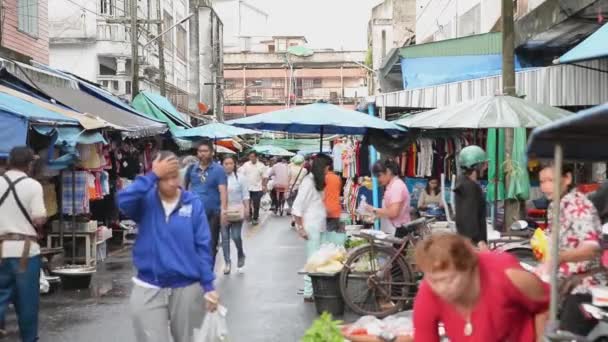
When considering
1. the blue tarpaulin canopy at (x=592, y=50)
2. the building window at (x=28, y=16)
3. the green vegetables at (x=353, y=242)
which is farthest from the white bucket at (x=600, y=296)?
the building window at (x=28, y=16)

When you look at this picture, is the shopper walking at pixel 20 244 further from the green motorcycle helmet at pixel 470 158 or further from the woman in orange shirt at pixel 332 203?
the woman in orange shirt at pixel 332 203

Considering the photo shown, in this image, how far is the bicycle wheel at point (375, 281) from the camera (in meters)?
10.0

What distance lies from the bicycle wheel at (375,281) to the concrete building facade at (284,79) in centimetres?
Answer: 6819

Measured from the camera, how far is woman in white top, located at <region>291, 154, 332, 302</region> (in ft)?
35.7

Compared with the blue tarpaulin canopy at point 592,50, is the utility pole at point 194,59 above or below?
above

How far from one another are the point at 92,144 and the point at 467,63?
862 centimetres

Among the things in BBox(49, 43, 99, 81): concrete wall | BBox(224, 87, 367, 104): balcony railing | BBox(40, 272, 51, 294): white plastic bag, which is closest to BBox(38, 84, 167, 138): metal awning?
BBox(40, 272, 51, 294): white plastic bag

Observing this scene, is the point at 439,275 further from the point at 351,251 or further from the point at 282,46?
the point at 282,46

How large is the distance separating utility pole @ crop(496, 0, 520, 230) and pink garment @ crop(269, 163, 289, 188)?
15.9m

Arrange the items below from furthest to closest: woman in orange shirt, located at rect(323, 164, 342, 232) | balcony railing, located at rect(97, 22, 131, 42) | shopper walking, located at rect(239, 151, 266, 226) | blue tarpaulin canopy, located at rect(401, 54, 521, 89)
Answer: balcony railing, located at rect(97, 22, 131, 42)
shopper walking, located at rect(239, 151, 266, 226)
blue tarpaulin canopy, located at rect(401, 54, 521, 89)
woman in orange shirt, located at rect(323, 164, 342, 232)

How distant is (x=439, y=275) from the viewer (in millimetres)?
3641

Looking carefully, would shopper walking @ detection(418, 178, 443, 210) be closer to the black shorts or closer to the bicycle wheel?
the bicycle wheel

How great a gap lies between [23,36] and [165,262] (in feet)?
51.2

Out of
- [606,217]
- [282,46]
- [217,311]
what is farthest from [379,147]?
[282,46]
